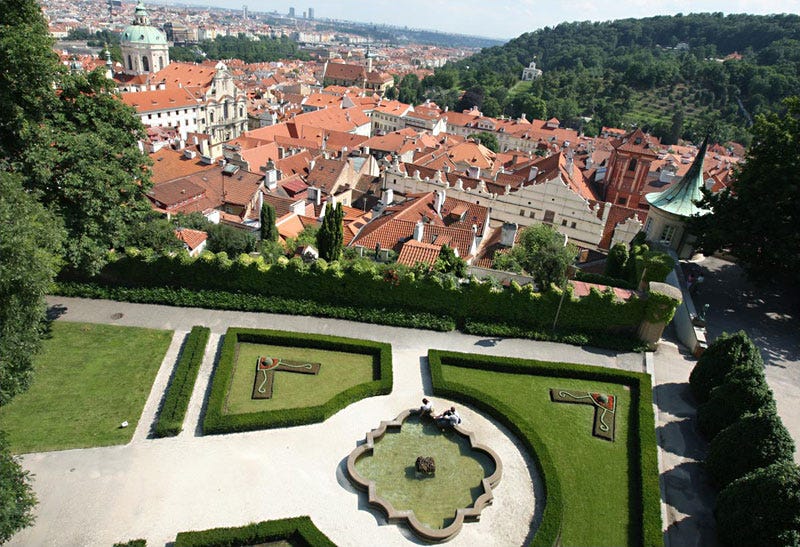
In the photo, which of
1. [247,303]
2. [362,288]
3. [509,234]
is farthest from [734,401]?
[247,303]

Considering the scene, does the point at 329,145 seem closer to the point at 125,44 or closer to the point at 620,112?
the point at 125,44

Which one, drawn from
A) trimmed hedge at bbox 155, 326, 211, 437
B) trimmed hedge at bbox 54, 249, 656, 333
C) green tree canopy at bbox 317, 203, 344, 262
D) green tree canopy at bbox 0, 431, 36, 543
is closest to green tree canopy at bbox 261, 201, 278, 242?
green tree canopy at bbox 317, 203, 344, 262

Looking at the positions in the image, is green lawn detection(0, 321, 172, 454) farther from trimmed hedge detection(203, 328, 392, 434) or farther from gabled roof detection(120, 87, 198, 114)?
gabled roof detection(120, 87, 198, 114)

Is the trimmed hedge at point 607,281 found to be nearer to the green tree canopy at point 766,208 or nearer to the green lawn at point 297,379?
the green tree canopy at point 766,208

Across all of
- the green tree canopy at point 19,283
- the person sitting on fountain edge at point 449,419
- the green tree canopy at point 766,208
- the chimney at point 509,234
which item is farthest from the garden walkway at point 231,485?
the green tree canopy at point 766,208

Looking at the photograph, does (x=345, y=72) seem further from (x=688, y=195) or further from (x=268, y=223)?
(x=688, y=195)

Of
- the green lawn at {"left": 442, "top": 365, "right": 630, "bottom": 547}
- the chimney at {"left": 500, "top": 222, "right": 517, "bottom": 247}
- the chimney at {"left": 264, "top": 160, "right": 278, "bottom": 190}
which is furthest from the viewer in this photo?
the chimney at {"left": 264, "top": 160, "right": 278, "bottom": 190}
